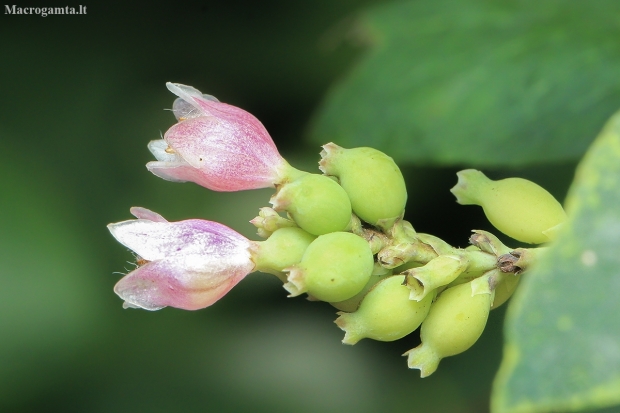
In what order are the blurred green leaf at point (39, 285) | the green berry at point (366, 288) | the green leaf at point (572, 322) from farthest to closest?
1. the blurred green leaf at point (39, 285)
2. the green berry at point (366, 288)
3. the green leaf at point (572, 322)

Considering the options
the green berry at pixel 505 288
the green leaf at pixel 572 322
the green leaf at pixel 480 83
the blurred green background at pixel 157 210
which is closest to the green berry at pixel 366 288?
the green berry at pixel 505 288

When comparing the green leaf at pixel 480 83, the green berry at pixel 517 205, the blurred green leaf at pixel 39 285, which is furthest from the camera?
the blurred green leaf at pixel 39 285

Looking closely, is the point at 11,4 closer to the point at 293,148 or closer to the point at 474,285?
the point at 293,148

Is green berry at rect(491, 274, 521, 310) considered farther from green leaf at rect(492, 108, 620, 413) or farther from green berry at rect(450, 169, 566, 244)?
green leaf at rect(492, 108, 620, 413)

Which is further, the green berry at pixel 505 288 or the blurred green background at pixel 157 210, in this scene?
the blurred green background at pixel 157 210

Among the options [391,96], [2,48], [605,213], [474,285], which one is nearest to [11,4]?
[2,48]

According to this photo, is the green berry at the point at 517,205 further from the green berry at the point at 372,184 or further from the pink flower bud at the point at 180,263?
the pink flower bud at the point at 180,263
